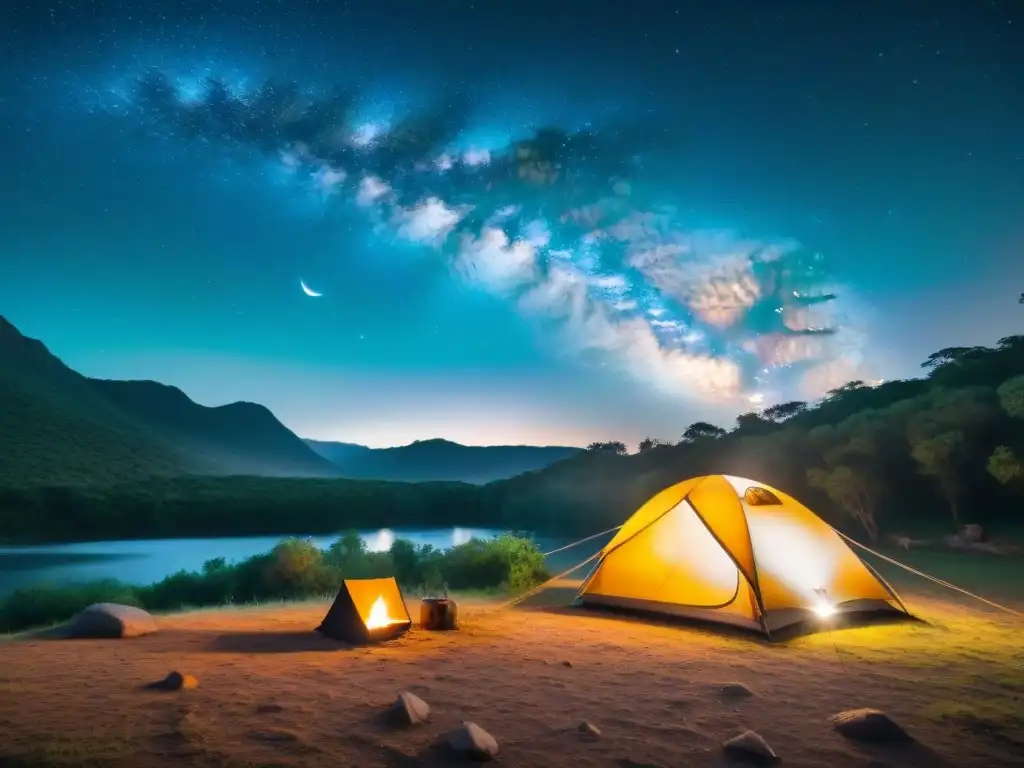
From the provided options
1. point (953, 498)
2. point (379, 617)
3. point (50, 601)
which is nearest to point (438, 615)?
point (379, 617)

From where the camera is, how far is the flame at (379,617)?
8859mm

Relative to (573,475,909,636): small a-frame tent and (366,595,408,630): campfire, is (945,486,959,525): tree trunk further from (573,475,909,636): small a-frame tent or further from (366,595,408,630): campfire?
(366,595,408,630): campfire

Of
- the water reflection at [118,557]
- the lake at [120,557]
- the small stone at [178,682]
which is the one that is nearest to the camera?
the small stone at [178,682]

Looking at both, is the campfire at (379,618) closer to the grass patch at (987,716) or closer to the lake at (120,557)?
the grass patch at (987,716)

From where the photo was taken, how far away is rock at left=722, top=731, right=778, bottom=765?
4590 millimetres

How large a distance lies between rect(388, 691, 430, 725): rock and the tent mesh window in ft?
22.1

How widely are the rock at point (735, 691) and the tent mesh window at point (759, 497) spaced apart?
437cm

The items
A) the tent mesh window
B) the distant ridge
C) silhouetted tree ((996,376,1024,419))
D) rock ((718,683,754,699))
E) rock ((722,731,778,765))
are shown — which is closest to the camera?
rock ((722,731,778,765))

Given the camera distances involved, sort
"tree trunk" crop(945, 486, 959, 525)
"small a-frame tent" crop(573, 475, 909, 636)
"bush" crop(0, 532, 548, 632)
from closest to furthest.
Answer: "small a-frame tent" crop(573, 475, 909, 636)
"bush" crop(0, 532, 548, 632)
"tree trunk" crop(945, 486, 959, 525)

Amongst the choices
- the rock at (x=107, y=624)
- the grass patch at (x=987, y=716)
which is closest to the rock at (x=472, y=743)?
the grass patch at (x=987, y=716)

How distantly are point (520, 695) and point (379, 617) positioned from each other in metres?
3.45

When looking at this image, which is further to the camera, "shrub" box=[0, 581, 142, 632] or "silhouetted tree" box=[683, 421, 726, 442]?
"silhouetted tree" box=[683, 421, 726, 442]

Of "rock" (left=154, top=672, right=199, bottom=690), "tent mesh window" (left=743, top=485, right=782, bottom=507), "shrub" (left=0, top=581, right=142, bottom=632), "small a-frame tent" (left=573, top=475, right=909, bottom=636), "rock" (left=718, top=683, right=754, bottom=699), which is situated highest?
"tent mesh window" (left=743, top=485, right=782, bottom=507)

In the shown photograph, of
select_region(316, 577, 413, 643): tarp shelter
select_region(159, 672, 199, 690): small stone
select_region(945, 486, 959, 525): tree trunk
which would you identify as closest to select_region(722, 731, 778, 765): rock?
select_region(159, 672, 199, 690): small stone
